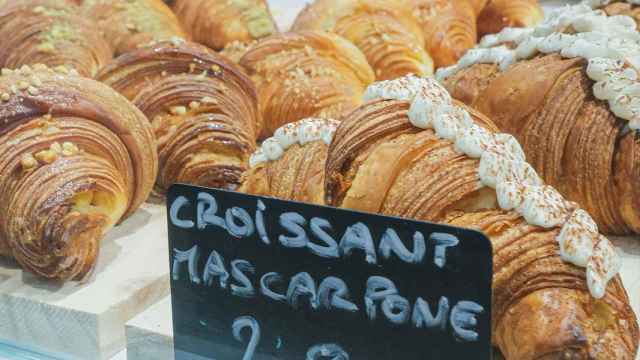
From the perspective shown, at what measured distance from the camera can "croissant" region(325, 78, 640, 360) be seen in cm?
107

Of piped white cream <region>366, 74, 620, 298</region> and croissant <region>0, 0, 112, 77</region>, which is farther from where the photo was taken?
croissant <region>0, 0, 112, 77</region>

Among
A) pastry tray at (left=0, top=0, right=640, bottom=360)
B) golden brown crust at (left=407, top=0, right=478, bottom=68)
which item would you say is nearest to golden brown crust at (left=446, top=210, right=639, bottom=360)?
pastry tray at (left=0, top=0, right=640, bottom=360)

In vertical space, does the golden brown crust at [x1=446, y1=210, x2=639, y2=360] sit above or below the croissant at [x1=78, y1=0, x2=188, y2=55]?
above

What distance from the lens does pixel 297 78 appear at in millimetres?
2320

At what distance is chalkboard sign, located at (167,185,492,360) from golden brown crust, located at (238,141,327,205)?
259 mm

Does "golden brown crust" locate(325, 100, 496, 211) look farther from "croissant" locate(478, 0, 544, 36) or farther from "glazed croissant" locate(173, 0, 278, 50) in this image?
"croissant" locate(478, 0, 544, 36)

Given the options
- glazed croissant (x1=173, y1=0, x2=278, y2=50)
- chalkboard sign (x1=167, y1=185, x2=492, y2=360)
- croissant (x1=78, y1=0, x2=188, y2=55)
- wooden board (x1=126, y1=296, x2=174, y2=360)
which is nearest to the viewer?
chalkboard sign (x1=167, y1=185, x2=492, y2=360)

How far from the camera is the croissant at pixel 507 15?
3.00 meters

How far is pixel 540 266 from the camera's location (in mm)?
1099

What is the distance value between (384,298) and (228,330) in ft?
0.84

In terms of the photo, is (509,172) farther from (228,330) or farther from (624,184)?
(624,184)

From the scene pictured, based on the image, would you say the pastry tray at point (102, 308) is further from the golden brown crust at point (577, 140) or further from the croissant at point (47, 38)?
the croissant at point (47, 38)

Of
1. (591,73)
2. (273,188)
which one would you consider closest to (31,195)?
(273,188)

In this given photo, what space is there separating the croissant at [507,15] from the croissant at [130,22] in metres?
1.12
